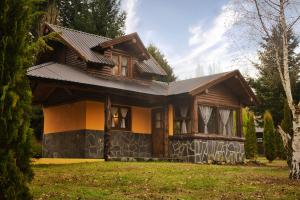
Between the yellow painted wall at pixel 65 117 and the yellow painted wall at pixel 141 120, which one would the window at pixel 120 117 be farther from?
the yellow painted wall at pixel 65 117

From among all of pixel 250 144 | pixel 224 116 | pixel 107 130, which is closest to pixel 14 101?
pixel 107 130

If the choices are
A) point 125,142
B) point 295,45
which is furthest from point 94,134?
point 295,45

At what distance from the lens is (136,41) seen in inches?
925

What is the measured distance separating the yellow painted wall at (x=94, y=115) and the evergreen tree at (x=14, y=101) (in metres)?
14.3

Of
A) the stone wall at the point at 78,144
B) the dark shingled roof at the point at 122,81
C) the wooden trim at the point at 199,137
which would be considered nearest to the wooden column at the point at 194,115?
the wooden trim at the point at 199,137

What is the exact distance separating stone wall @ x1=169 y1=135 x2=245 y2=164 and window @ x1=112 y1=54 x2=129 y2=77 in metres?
4.69

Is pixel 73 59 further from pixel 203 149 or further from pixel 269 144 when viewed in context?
pixel 269 144

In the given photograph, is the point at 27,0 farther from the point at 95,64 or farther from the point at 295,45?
the point at 295,45

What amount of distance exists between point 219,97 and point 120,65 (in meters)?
6.04

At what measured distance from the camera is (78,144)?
20797 mm

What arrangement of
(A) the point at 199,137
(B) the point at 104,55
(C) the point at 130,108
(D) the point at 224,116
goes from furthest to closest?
(D) the point at 224,116, (B) the point at 104,55, (C) the point at 130,108, (A) the point at 199,137

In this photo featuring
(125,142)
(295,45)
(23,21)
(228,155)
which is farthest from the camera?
(295,45)

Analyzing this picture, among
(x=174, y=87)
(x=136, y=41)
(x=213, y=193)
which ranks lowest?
(x=213, y=193)

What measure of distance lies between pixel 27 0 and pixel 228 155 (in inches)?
734
